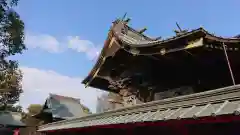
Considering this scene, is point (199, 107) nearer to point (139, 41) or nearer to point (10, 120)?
point (139, 41)

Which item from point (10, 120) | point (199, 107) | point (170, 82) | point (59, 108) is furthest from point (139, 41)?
point (10, 120)

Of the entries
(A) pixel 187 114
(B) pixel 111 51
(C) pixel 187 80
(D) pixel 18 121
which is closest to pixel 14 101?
(D) pixel 18 121

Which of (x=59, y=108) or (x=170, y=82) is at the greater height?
(x=59, y=108)

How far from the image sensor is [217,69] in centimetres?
738

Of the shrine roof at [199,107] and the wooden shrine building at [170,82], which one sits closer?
the shrine roof at [199,107]

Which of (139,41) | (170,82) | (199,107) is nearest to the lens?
(199,107)

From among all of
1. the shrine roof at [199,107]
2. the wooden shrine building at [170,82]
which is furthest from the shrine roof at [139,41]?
the shrine roof at [199,107]

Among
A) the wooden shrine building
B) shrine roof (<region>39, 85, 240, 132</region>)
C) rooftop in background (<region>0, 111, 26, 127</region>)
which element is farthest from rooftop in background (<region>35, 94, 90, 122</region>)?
shrine roof (<region>39, 85, 240, 132</region>)

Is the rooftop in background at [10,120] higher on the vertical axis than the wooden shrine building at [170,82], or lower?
higher

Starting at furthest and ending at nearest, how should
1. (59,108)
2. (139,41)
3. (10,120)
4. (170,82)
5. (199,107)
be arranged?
(10,120)
(59,108)
(139,41)
(170,82)
(199,107)

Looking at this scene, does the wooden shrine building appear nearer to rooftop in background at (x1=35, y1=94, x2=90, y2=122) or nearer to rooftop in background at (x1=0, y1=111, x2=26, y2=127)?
rooftop in background at (x1=35, y1=94, x2=90, y2=122)

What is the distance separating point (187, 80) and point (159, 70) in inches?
47.3

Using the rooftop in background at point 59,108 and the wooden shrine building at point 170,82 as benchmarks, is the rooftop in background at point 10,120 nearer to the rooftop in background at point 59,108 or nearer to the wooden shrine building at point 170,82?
the rooftop in background at point 59,108

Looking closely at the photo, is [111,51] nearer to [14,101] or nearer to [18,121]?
[18,121]
